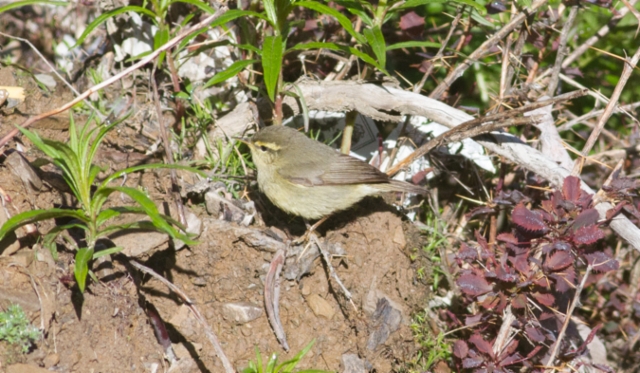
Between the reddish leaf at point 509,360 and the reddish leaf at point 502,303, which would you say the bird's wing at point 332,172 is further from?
the reddish leaf at point 509,360

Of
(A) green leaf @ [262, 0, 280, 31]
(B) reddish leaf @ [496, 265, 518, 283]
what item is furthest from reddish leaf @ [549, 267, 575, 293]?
(A) green leaf @ [262, 0, 280, 31]

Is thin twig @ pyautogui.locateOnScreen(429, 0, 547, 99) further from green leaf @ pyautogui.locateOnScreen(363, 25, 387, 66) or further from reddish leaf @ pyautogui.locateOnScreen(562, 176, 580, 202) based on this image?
reddish leaf @ pyautogui.locateOnScreen(562, 176, 580, 202)

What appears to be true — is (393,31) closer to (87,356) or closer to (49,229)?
(49,229)

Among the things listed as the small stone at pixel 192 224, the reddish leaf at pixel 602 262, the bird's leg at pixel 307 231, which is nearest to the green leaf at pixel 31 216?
the small stone at pixel 192 224

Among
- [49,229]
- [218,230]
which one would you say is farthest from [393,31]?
[49,229]

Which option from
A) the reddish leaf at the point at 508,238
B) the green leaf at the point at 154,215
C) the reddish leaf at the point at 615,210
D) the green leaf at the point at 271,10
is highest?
the green leaf at the point at 271,10
